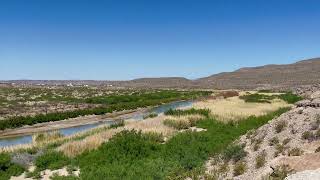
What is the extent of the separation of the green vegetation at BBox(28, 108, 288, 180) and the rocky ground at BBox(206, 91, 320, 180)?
18.3 inches

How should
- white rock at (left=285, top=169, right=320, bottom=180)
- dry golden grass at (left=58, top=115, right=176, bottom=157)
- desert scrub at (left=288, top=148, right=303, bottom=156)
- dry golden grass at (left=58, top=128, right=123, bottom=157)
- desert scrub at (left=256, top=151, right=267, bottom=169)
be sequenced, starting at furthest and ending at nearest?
dry golden grass at (left=58, top=115, right=176, bottom=157)
dry golden grass at (left=58, top=128, right=123, bottom=157)
desert scrub at (left=288, top=148, right=303, bottom=156)
desert scrub at (left=256, top=151, right=267, bottom=169)
white rock at (left=285, top=169, right=320, bottom=180)

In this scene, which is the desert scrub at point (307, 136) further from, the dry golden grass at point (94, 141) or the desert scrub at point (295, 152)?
the dry golden grass at point (94, 141)

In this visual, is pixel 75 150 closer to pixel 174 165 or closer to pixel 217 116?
pixel 174 165

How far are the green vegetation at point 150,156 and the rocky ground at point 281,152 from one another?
→ 46 cm

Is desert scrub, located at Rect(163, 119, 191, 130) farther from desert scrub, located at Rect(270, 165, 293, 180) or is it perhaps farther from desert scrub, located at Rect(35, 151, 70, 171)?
desert scrub, located at Rect(270, 165, 293, 180)

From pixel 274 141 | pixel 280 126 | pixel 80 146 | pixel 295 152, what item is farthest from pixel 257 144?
pixel 80 146

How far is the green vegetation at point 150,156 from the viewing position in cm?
1884

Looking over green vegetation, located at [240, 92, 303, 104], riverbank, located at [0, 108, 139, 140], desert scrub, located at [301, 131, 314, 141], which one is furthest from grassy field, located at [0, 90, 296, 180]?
green vegetation, located at [240, 92, 303, 104]

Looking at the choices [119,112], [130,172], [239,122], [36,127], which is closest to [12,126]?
[36,127]

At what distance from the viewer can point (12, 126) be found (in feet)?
147

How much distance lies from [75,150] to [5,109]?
1618 inches

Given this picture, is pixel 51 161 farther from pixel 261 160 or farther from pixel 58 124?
pixel 58 124

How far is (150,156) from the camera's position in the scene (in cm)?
2236

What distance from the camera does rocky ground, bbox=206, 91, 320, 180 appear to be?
14477 mm
